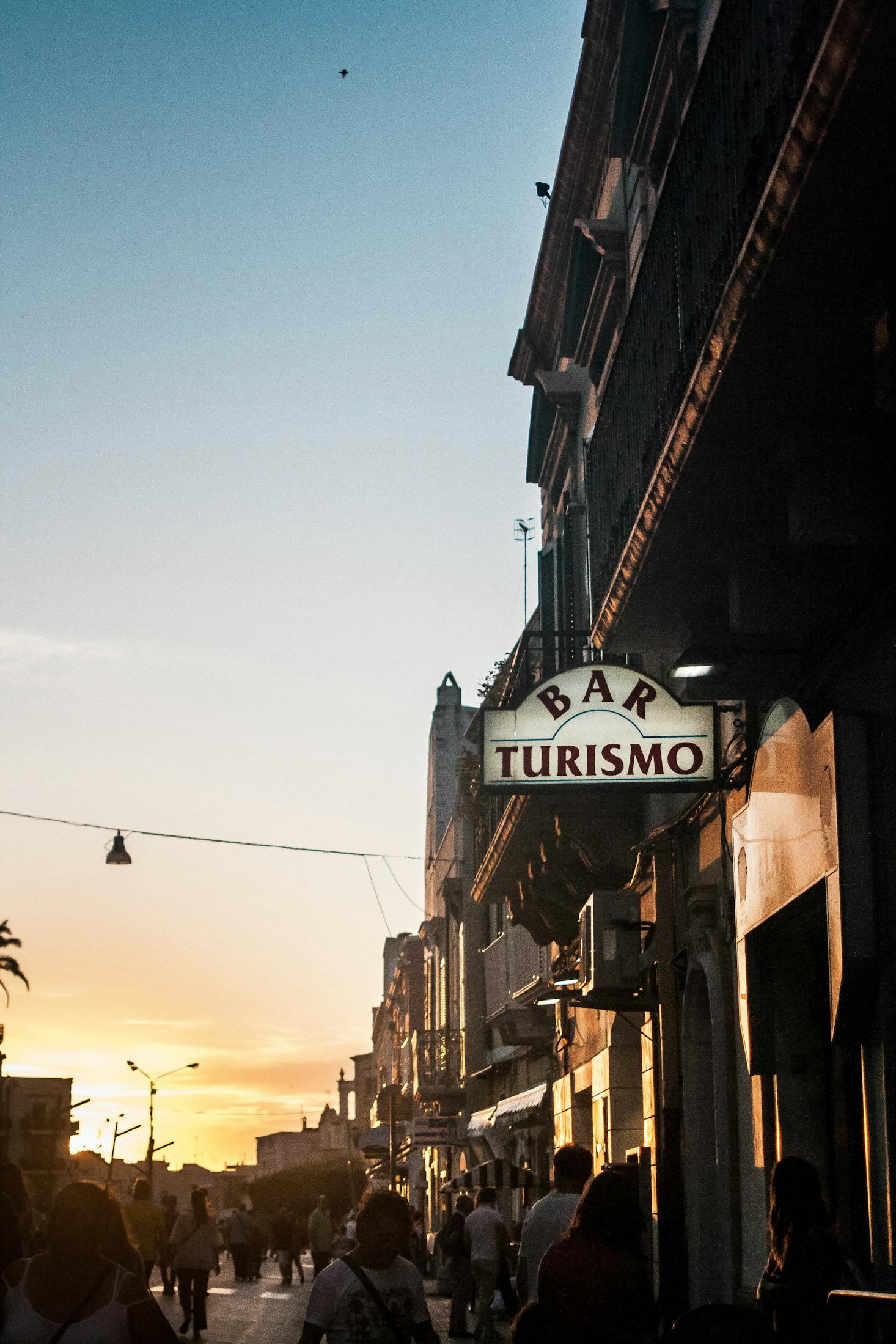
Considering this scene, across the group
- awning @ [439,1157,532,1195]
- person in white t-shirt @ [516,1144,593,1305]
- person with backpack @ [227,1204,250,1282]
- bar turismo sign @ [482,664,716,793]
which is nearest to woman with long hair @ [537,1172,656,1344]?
person in white t-shirt @ [516,1144,593,1305]

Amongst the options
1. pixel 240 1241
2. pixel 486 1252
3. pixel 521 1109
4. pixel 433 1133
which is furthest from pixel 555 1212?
pixel 240 1241

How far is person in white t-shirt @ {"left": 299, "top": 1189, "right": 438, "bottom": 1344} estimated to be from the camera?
670cm

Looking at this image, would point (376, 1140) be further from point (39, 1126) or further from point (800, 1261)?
point (39, 1126)

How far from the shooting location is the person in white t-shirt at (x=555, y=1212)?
31.4 feet

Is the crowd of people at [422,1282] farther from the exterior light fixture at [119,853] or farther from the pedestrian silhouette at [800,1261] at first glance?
the exterior light fixture at [119,853]

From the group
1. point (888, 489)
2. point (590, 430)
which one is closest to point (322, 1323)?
point (888, 489)

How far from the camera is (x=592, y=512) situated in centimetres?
1327

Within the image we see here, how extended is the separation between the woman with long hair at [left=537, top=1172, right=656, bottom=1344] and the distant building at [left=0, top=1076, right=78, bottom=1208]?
9462 cm

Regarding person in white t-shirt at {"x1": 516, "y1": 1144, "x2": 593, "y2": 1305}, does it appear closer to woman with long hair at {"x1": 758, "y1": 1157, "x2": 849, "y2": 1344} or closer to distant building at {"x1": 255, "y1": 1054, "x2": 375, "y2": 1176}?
woman with long hair at {"x1": 758, "y1": 1157, "x2": 849, "y2": 1344}

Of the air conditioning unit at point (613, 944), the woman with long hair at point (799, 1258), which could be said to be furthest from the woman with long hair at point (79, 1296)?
the air conditioning unit at point (613, 944)

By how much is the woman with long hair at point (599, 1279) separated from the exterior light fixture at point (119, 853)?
71.7ft

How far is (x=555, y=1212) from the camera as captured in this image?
Result: 9.80m

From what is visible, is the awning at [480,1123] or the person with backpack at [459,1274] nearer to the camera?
the person with backpack at [459,1274]

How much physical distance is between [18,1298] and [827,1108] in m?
6.53
